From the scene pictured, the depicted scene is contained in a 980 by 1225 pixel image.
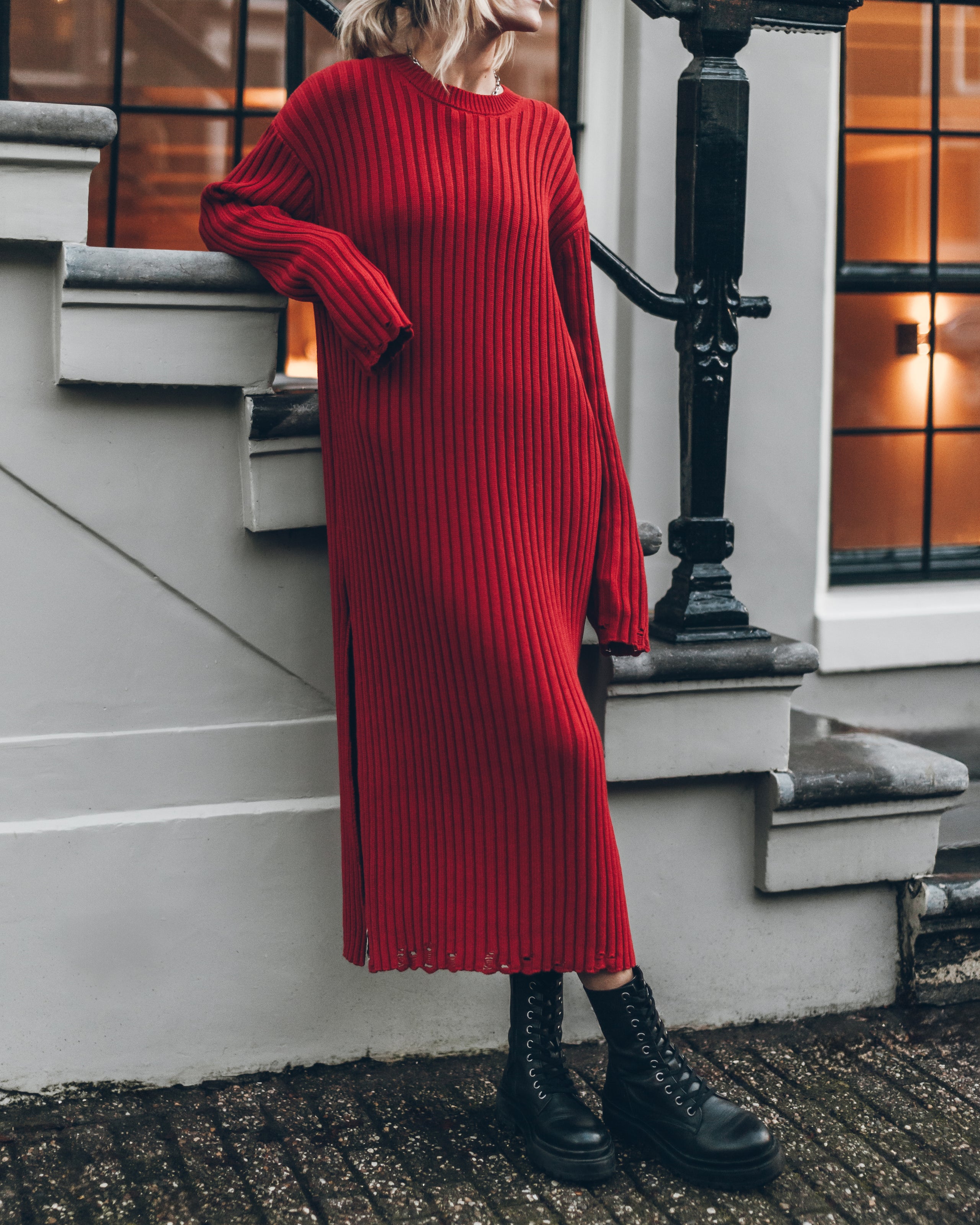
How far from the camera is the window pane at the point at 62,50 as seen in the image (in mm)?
3635

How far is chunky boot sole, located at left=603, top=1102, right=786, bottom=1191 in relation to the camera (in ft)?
Answer: 7.74

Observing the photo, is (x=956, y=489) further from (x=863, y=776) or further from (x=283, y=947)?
(x=283, y=947)

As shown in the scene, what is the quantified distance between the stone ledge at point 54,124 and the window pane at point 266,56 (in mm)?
1551

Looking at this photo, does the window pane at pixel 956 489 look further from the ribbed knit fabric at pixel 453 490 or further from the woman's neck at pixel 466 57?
the woman's neck at pixel 466 57

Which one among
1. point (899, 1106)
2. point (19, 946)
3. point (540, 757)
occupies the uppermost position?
point (540, 757)

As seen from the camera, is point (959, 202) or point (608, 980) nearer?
point (608, 980)

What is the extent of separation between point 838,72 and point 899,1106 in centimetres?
277

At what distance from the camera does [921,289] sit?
13.6 feet

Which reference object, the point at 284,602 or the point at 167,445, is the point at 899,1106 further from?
the point at 167,445

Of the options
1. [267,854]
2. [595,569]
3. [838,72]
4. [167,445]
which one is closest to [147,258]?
[167,445]

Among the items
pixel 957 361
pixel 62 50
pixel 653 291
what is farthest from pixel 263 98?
pixel 957 361

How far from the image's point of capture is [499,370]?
2.30m

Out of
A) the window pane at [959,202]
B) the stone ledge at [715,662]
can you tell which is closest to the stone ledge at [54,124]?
the stone ledge at [715,662]

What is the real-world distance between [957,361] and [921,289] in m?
0.26
